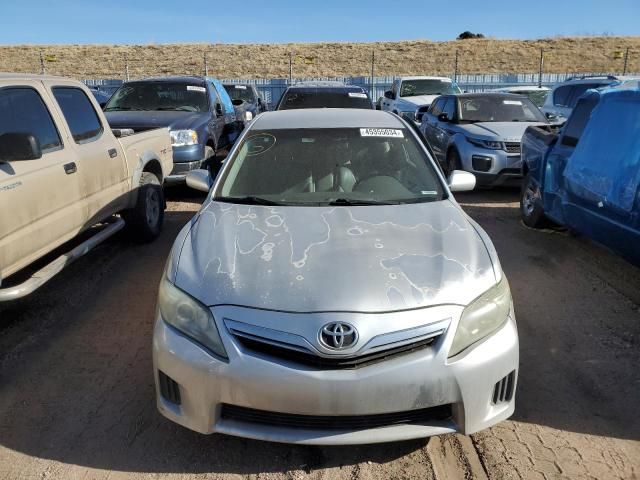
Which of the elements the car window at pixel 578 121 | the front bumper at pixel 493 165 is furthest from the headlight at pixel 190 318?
the front bumper at pixel 493 165

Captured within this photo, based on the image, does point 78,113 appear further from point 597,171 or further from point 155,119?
point 597,171

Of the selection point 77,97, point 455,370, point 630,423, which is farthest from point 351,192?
point 77,97

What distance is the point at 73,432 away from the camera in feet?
9.93

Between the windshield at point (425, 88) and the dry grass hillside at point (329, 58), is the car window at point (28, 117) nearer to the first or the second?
the windshield at point (425, 88)

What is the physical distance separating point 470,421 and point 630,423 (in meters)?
1.17

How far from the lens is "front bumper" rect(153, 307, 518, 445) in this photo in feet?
7.85

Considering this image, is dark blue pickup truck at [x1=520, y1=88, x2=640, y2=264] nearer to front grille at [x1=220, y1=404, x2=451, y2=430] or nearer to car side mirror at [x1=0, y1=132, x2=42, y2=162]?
front grille at [x1=220, y1=404, x2=451, y2=430]

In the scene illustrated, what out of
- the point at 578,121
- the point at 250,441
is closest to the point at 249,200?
the point at 250,441

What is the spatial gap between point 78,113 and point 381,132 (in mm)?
2839

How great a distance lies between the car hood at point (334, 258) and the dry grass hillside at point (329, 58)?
40.4m

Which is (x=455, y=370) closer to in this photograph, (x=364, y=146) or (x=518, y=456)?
(x=518, y=456)

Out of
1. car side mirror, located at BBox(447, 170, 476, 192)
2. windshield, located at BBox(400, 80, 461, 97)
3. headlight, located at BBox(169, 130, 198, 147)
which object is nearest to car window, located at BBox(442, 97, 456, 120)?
headlight, located at BBox(169, 130, 198, 147)

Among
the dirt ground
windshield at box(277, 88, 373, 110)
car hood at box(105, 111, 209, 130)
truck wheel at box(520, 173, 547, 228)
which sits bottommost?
the dirt ground

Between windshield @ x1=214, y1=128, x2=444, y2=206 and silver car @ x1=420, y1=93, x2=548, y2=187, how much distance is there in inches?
186
